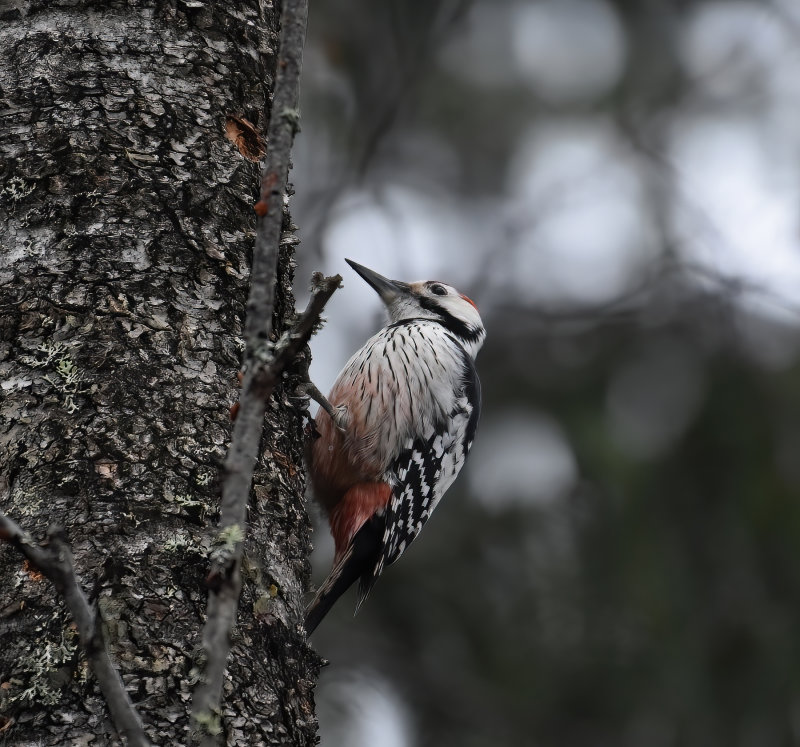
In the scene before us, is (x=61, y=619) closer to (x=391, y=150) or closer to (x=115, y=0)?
(x=115, y=0)

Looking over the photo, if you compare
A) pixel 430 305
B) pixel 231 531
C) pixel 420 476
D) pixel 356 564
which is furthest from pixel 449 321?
pixel 231 531

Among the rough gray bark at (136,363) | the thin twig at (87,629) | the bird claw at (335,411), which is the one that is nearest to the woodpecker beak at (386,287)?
the bird claw at (335,411)

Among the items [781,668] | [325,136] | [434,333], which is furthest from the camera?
[325,136]

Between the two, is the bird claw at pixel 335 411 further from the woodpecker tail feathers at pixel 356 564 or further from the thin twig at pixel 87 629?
the thin twig at pixel 87 629

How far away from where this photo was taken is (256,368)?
1.35 m

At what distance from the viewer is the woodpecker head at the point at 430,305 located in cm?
477

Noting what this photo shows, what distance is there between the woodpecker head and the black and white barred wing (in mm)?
604

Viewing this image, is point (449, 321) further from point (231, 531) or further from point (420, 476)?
point (231, 531)

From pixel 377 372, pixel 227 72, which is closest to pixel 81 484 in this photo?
pixel 227 72

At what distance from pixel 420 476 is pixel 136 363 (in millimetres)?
1963

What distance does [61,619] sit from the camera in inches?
69.9

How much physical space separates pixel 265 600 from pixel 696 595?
384 cm

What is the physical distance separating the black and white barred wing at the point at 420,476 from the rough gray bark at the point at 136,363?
1.39 meters

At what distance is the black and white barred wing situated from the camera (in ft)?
12.3
